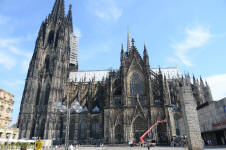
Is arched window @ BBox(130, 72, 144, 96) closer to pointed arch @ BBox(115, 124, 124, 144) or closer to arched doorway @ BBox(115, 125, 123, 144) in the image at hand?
pointed arch @ BBox(115, 124, 124, 144)

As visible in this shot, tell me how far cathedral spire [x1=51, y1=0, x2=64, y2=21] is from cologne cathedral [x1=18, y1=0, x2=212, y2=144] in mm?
2999

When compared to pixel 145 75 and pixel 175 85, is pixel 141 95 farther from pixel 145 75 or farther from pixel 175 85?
pixel 175 85

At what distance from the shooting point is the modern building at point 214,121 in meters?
23.2

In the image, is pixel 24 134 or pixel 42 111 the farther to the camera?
pixel 42 111

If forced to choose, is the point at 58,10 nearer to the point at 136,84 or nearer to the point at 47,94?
the point at 47,94

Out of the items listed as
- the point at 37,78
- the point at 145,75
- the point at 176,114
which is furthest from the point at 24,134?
the point at 176,114

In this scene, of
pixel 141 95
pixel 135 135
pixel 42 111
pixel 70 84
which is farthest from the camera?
pixel 70 84

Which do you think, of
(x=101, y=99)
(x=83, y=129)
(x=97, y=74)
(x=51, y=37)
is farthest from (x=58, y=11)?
(x=83, y=129)

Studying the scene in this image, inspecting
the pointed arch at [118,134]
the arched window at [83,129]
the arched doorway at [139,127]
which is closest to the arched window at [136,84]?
the arched doorway at [139,127]

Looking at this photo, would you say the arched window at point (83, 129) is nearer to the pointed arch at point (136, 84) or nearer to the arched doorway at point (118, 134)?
the arched doorway at point (118, 134)

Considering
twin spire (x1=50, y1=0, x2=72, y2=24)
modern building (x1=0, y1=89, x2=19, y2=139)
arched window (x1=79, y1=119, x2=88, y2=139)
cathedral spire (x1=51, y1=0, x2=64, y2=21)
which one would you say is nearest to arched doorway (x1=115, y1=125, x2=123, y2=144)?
arched window (x1=79, y1=119, x2=88, y2=139)

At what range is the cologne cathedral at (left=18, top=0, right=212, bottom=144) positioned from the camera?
36.8 metres

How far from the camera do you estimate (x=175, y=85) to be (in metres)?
46.8

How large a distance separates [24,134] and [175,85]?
41590 millimetres
